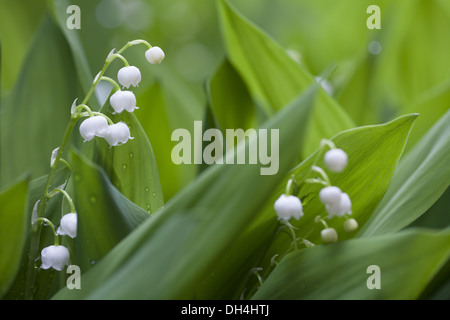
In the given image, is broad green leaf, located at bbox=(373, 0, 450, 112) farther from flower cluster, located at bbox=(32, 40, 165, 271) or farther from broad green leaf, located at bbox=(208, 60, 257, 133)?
flower cluster, located at bbox=(32, 40, 165, 271)

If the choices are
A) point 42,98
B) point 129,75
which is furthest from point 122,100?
point 42,98

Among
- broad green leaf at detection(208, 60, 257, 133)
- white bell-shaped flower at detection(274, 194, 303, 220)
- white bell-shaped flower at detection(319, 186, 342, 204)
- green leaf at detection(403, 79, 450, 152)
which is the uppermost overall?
broad green leaf at detection(208, 60, 257, 133)

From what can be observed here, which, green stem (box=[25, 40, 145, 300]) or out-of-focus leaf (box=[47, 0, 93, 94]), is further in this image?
out-of-focus leaf (box=[47, 0, 93, 94])

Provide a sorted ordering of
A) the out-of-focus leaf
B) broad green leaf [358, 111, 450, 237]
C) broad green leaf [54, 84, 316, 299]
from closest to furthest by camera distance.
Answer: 1. broad green leaf [54, 84, 316, 299]
2. broad green leaf [358, 111, 450, 237]
3. the out-of-focus leaf

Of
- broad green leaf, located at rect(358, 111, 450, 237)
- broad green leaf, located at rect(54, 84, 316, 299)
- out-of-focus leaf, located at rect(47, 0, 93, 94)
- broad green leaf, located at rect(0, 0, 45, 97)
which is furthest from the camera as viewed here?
broad green leaf, located at rect(0, 0, 45, 97)

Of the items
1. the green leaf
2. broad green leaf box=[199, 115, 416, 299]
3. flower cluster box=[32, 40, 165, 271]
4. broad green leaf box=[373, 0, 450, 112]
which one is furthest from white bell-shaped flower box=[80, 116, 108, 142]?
broad green leaf box=[373, 0, 450, 112]

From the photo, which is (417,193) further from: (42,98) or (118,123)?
(42,98)
